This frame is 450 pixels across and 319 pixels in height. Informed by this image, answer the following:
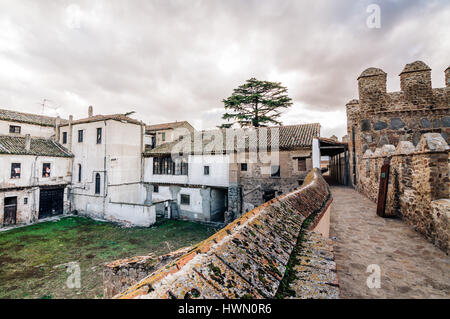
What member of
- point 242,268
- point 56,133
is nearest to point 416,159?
point 242,268

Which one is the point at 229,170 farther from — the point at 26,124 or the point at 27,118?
the point at 27,118

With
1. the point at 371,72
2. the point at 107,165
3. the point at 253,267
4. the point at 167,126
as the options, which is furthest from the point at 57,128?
the point at 371,72

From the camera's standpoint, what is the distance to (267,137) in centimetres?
1905

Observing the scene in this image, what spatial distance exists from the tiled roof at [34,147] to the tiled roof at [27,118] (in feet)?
6.00

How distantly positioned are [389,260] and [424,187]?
240cm

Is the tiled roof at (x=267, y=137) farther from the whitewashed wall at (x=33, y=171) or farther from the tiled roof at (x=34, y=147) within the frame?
the tiled roof at (x=34, y=147)

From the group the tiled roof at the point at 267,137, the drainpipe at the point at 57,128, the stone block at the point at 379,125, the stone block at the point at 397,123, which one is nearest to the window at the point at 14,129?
the drainpipe at the point at 57,128

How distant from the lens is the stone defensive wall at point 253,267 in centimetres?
124

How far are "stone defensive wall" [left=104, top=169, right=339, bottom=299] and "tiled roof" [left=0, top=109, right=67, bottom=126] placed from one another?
2827cm

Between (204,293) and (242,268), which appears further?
(242,268)

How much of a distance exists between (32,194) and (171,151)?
13.4 meters

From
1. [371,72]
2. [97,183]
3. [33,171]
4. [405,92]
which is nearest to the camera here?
[405,92]
